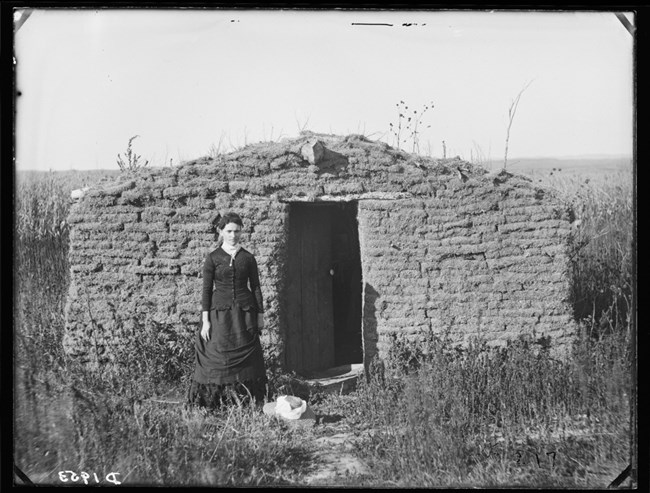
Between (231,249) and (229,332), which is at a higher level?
(231,249)

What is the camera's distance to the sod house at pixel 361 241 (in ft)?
18.5

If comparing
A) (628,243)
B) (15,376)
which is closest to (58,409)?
(15,376)

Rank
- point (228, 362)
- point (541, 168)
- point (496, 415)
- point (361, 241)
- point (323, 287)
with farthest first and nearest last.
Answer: point (541, 168), point (323, 287), point (361, 241), point (228, 362), point (496, 415)

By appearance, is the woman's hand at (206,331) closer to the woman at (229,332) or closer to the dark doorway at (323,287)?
the woman at (229,332)

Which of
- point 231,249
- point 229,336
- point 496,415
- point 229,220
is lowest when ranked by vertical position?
point 496,415

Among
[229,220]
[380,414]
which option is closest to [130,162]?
[229,220]

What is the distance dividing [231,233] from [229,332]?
0.88 m

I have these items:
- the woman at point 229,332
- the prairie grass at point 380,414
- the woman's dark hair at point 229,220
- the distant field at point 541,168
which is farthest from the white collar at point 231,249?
the distant field at point 541,168

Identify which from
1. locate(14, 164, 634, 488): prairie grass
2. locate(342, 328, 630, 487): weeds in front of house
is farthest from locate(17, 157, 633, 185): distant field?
locate(342, 328, 630, 487): weeds in front of house

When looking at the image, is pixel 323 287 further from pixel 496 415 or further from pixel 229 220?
pixel 496 415

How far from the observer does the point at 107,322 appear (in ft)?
18.5

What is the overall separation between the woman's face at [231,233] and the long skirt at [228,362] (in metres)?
0.59

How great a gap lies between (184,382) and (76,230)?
5.81ft

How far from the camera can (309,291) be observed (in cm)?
627
